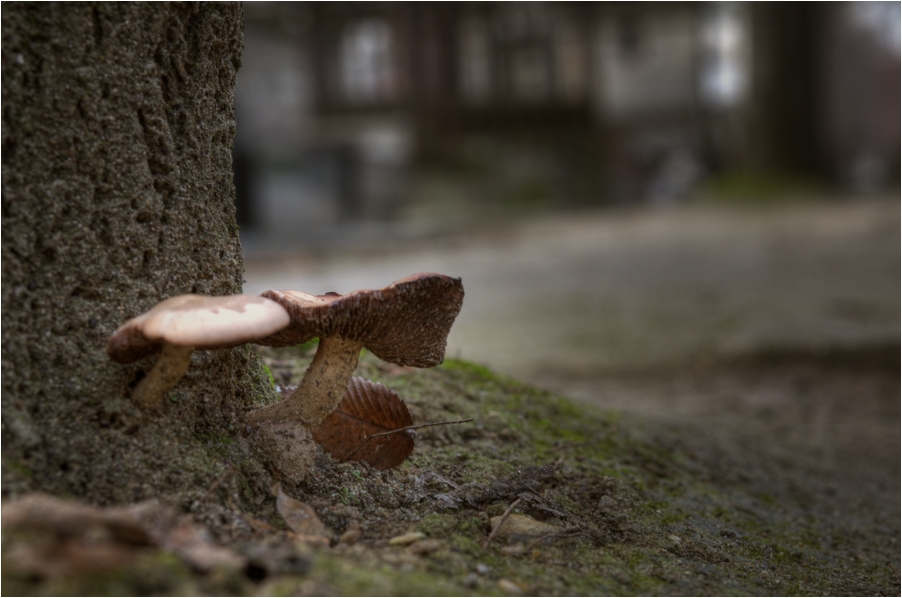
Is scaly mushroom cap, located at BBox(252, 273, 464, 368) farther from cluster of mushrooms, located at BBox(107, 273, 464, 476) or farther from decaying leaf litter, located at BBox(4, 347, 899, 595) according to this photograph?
decaying leaf litter, located at BBox(4, 347, 899, 595)

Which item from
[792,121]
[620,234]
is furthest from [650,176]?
[620,234]

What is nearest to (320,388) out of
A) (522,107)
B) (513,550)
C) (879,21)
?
(513,550)

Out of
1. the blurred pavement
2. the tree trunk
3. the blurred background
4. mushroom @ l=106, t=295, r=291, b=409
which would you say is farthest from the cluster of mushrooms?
the tree trunk

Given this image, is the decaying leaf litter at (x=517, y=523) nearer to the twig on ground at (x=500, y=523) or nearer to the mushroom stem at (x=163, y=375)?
the twig on ground at (x=500, y=523)

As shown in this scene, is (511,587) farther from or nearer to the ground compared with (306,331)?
nearer to the ground

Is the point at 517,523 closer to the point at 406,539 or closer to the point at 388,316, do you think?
the point at 406,539

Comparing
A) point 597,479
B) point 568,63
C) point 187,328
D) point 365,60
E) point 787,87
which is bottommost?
point 597,479

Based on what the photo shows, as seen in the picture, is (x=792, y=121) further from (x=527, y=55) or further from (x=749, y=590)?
(x=749, y=590)
